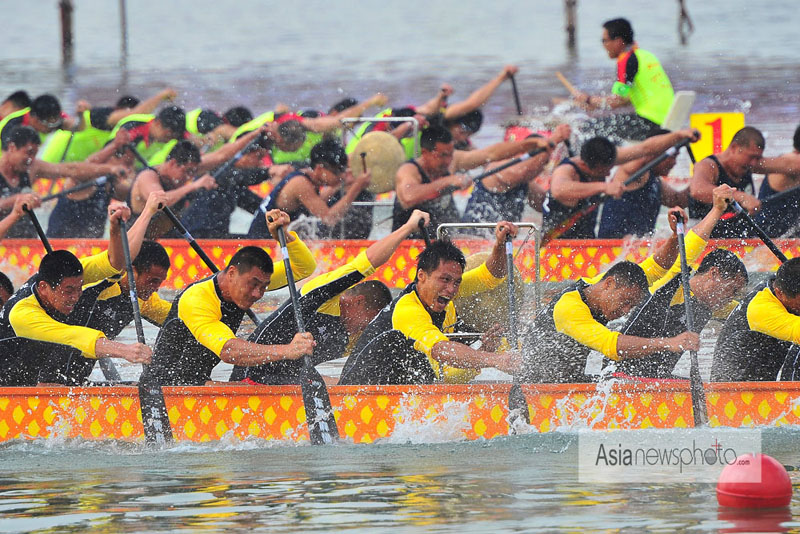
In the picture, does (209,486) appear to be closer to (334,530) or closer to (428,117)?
(334,530)

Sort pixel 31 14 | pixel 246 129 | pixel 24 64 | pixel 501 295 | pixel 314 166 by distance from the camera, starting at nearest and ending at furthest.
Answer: pixel 501 295 → pixel 314 166 → pixel 246 129 → pixel 24 64 → pixel 31 14

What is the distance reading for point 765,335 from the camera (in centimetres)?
785

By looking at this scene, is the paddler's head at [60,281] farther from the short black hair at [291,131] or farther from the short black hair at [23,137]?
the short black hair at [291,131]

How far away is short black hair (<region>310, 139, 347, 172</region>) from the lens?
11.5 metres

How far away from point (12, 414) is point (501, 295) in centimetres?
243

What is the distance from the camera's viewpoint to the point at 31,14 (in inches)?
1863

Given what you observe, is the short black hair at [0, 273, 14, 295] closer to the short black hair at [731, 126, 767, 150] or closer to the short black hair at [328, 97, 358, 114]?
the short black hair at [731, 126, 767, 150]

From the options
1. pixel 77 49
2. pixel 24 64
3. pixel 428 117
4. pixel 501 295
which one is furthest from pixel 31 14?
pixel 501 295

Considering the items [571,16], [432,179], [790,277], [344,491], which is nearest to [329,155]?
[432,179]

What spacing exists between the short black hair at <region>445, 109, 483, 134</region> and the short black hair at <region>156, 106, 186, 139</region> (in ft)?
7.29

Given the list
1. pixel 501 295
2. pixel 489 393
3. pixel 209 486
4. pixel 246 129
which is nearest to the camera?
pixel 209 486

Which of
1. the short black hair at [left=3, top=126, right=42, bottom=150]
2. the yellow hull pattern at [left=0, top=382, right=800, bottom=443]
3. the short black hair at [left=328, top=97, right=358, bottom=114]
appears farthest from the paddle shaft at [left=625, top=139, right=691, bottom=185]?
the short black hair at [left=3, top=126, right=42, bottom=150]

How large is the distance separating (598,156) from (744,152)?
972 mm

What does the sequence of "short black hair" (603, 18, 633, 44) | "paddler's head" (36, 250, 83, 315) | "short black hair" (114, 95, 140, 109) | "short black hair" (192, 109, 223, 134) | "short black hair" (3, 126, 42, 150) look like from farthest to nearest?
"short black hair" (114, 95, 140, 109) < "short black hair" (192, 109, 223, 134) < "short black hair" (603, 18, 633, 44) < "short black hair" (3, 126, 42, 150) < "paddler's head" (36, 250, 83, 315)
